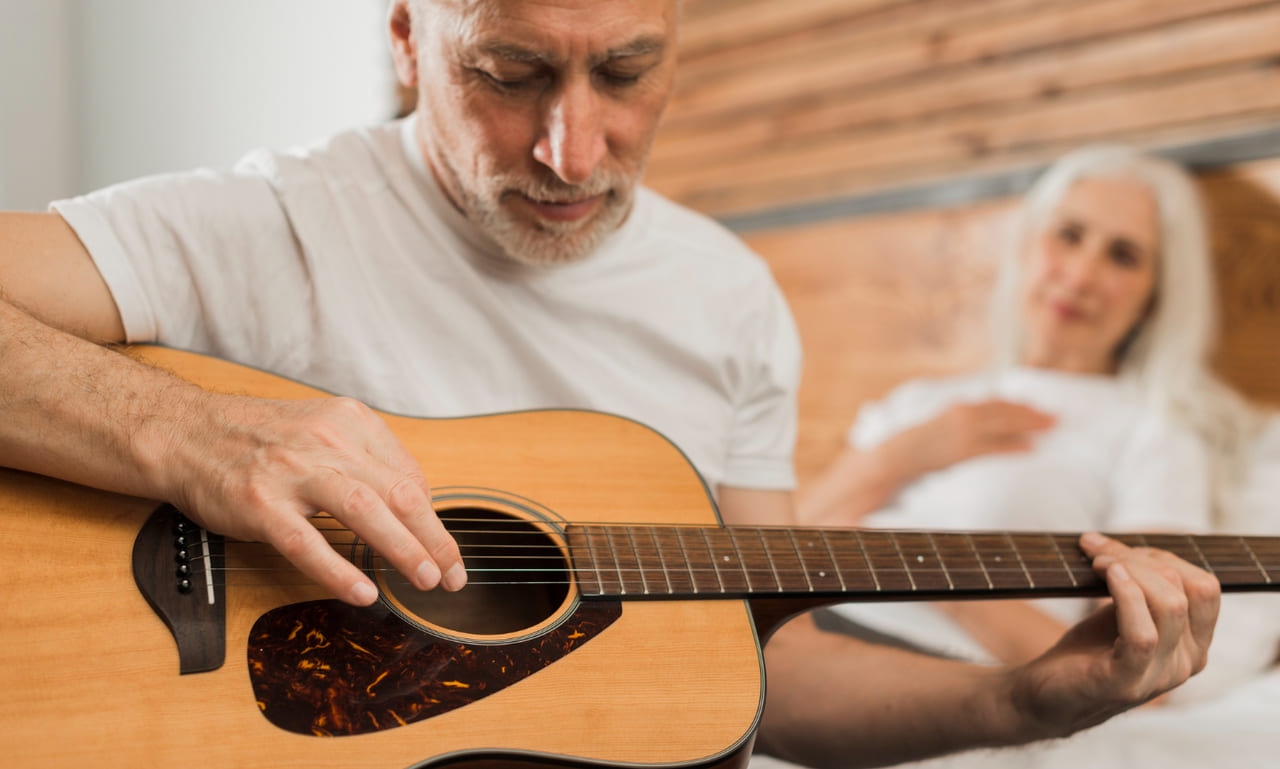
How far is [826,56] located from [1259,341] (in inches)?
54.8

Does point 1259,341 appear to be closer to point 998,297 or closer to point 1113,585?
point 998,297

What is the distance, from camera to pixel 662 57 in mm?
1070

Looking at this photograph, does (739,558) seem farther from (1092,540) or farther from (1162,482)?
(1162,482)

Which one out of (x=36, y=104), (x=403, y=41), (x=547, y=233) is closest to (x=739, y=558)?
(x=547, y=233)

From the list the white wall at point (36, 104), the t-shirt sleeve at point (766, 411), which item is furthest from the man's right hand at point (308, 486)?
the white wall at point (36, 104)

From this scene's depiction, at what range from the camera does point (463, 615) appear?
976mm

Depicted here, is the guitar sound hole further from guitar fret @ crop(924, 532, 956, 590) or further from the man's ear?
the man's ear

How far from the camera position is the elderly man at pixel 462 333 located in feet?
2.58

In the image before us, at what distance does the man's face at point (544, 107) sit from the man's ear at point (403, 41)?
0.7 inches

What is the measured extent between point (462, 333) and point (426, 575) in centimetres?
49

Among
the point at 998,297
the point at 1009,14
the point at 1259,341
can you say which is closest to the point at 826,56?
the point at 1009,14

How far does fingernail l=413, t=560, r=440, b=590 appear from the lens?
762mm

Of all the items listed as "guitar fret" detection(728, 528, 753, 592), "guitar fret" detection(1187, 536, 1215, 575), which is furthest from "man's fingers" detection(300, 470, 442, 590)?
"guitar fret" detection(1187, 536, 1215, 575)

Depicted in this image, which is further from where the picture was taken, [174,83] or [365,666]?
[174,83]
